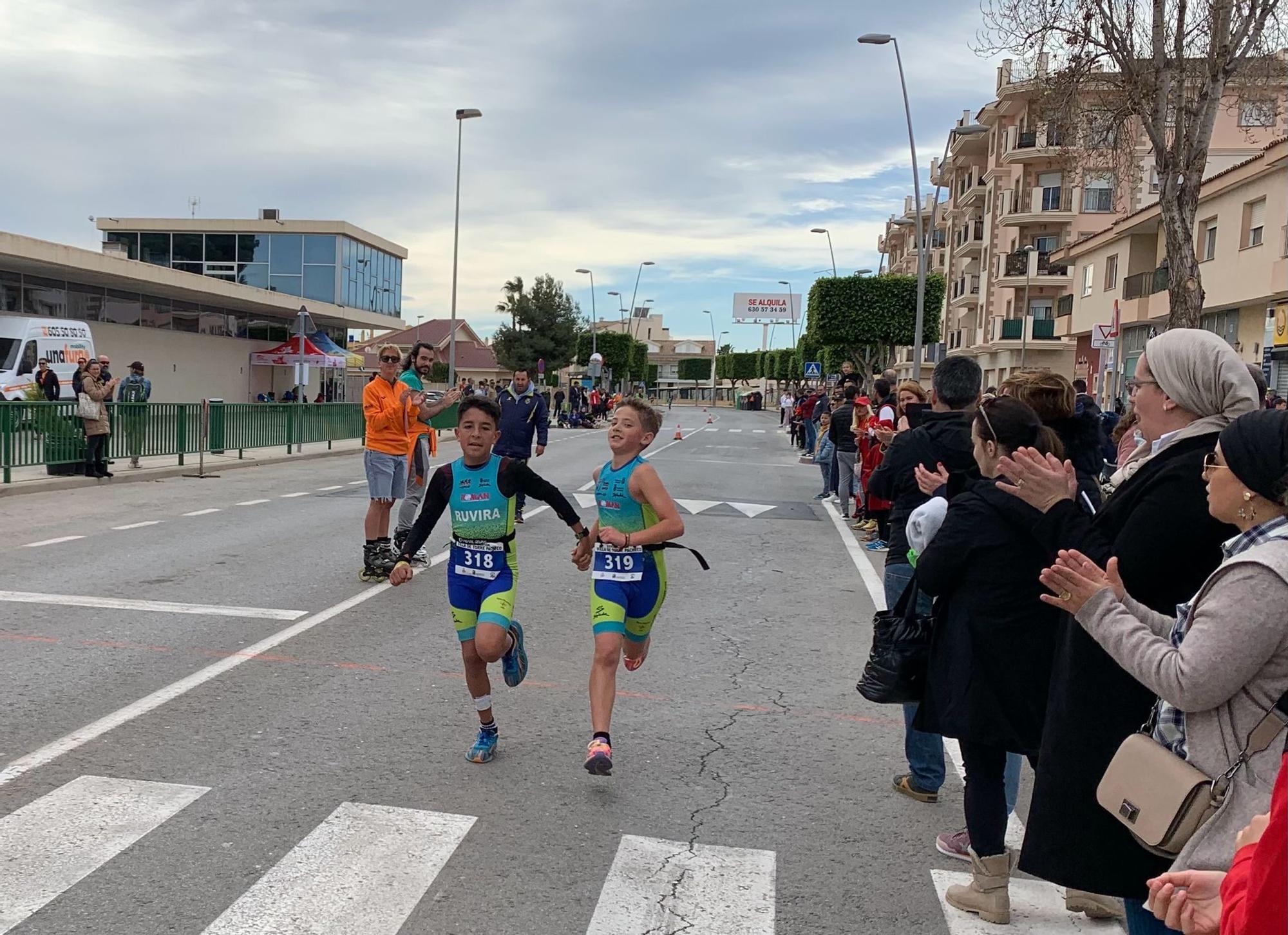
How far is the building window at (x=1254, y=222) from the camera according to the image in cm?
2530

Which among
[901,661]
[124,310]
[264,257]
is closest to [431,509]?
[901,661]

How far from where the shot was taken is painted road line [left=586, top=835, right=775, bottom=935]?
3.53 metres

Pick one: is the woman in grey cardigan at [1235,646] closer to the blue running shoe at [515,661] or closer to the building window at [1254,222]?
the blue running shoe at [515,661]

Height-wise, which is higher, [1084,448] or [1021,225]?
[1021,225]

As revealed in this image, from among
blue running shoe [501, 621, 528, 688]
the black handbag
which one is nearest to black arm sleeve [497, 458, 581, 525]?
blue running shoe [501, 621, 528, 688]

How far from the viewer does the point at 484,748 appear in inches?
197

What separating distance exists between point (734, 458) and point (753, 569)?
17.4 meters

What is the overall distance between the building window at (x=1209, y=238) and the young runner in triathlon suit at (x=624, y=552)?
27200mm

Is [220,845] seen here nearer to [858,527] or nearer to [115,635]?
[115,635]

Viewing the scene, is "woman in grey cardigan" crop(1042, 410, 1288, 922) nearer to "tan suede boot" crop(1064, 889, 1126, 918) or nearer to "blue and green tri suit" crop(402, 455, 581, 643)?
"tan suede boot" crop(1064, 889, 1126, 918)

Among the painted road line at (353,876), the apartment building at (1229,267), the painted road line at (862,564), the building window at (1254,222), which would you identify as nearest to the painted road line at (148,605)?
the painted road line at (353,876)

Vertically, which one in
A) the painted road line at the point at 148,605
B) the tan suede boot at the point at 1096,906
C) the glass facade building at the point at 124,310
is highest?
the glass facade building at the point at 124,310

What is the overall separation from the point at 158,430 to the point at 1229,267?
2365cm

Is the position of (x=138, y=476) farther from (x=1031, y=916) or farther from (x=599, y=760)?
(x=1031, y=916)
